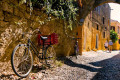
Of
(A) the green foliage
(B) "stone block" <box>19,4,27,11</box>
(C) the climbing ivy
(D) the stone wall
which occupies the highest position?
(C) the climbing ivy

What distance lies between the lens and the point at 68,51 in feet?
18.0

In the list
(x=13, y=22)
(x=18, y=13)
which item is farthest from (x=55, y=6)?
(x=13, y=22)

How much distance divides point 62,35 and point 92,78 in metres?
Result: 2.71

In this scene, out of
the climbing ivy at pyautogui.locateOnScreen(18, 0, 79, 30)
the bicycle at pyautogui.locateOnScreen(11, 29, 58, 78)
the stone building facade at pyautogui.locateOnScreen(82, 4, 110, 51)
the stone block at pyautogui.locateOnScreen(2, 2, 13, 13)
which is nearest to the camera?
the stone block at pyautogui.locateOnScreen(2, 2, 13, 13)

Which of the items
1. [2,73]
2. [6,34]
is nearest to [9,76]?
[2,73]

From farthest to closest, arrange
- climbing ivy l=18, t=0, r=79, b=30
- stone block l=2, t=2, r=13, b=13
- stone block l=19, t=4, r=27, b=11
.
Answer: climbing ivy l=18, t=0, r=79, b=30
stone block l=19, t=4, r=27, b=11
stone block l=2, t=2, r=13, b=13

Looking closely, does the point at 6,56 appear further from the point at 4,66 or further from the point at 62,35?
the point at 62,35

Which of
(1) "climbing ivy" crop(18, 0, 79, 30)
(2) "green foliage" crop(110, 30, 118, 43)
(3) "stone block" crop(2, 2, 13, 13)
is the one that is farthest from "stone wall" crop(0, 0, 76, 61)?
(2) "green foliage" crop(110, 30, 118, 43)

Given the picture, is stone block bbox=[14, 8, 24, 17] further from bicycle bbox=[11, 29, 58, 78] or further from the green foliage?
the green foliage

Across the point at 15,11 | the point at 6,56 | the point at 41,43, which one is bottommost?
the point at 6,56

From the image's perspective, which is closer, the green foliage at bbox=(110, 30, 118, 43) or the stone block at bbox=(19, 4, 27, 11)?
the stone block at bbox=(19, 4, 27, 11)

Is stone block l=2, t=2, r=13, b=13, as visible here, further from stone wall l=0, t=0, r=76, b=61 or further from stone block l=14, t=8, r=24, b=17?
stone block l=14, t=8, r=24, b=17

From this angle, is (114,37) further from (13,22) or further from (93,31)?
(13,22)

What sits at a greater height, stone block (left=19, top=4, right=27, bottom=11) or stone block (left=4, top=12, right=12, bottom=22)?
stone block (left=19, top=4, right=27, bottom=11)
